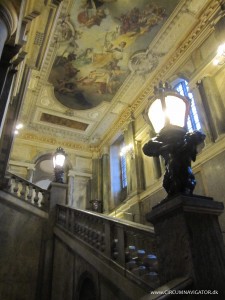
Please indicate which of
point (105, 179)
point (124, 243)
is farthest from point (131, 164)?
point (124, 243)

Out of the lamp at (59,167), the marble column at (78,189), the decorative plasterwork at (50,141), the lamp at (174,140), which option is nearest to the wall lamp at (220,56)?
the lamp at (59,167)

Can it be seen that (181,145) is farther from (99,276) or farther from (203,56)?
(203,56)

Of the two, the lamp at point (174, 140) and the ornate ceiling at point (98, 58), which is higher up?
the ornate ceiling at point (98, 58)

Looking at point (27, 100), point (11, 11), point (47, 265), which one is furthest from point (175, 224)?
point (27, 100)

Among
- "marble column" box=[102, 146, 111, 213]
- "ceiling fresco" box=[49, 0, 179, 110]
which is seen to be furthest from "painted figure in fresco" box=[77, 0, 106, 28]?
"marble column" box=[102, 146, 111, 213]

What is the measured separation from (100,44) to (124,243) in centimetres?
962

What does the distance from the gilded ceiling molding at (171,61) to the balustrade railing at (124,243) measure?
8.11 meters

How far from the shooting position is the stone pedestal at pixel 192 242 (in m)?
1.87

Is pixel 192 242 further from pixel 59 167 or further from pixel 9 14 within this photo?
pixel 59 167

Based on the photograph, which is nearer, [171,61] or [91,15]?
[91,15]

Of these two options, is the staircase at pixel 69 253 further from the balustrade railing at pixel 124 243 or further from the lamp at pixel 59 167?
the lamp at pixel 59 167

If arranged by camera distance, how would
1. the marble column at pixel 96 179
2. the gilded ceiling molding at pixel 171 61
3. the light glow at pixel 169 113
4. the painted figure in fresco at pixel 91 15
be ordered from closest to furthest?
the light glow at pixel 169 113 → the gilded ceiling molding at pixel 171 61 → the painted figure in fresco at pixel 91 15 → the marble column at pixel 96 179

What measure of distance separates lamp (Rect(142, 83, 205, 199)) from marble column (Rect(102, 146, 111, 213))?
12201 mm

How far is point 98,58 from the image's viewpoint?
12.2 meters
